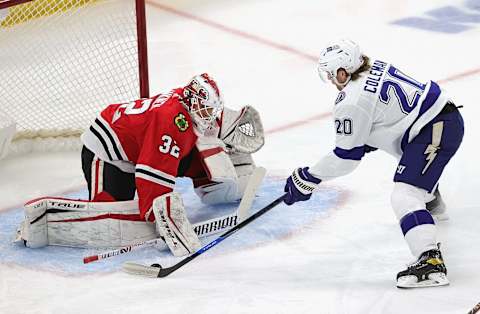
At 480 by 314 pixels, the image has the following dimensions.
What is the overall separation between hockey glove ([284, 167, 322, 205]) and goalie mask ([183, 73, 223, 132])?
1.09 feet

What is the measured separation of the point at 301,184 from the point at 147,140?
20.3 inches

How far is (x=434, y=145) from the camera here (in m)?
3.37

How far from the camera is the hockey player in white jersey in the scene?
3.31 m

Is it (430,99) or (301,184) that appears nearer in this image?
(430,99)

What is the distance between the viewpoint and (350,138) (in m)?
3.33

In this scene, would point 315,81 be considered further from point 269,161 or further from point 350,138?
point 350,138

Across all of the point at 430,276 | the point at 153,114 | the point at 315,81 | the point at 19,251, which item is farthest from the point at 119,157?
the point at 315,81

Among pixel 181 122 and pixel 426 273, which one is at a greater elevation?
pixel 181 122

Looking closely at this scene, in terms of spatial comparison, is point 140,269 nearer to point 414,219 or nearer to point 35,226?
point 35,226

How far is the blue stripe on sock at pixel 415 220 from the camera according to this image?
10.7ft

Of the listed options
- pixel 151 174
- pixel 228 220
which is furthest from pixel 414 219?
pixel 151 174

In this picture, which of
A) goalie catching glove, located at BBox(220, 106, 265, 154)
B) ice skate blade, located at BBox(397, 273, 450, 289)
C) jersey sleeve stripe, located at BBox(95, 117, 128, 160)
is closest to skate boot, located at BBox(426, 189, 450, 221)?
ice skate blade, located at BBox(397, 273, 450, 289)

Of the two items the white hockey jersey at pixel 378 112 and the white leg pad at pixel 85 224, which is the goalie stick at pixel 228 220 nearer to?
the white leg pad at pixel 85 224

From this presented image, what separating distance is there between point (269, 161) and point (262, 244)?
0.77m
